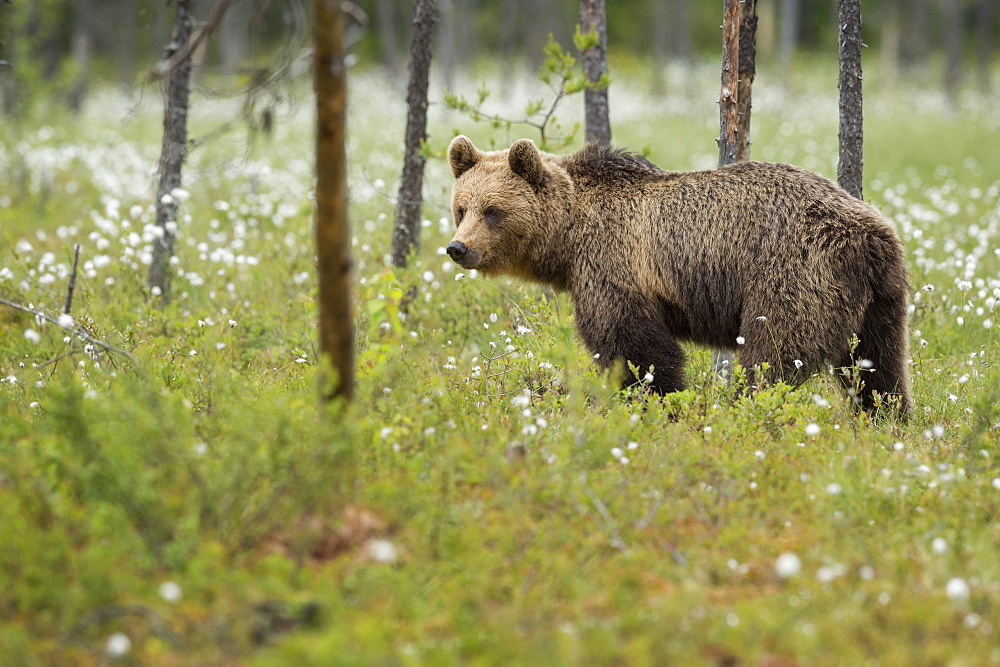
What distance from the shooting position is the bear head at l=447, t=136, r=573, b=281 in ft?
19.4

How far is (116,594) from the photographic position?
2.87 m

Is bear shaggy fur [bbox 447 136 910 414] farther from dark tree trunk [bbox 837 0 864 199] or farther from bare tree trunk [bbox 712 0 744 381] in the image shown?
dark tree trunk [bbox 837 0 864 199]

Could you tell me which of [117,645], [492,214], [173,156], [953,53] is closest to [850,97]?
[492,214]

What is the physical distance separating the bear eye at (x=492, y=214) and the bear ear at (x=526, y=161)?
12.1 inches

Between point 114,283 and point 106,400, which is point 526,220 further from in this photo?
point 114,283

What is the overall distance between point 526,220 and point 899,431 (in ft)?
8.90

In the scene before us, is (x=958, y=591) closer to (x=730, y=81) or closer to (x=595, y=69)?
(x=730, y=81)

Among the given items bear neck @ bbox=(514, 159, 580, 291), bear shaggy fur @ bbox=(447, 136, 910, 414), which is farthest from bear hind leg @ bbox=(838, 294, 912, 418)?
bear neck @ bbox=(514, 159, 580, 291)

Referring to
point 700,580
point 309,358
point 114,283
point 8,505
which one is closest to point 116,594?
point 8,505

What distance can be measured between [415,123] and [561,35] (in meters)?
35.8

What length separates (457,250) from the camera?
5.70 meters

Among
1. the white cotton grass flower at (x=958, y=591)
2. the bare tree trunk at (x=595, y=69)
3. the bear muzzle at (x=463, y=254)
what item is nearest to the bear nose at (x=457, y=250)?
the bear muzzle at (x=463, y=254)

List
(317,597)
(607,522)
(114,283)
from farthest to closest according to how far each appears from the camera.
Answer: (114,283)
(607,522)
(317,597)

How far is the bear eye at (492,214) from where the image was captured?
19.6ft
